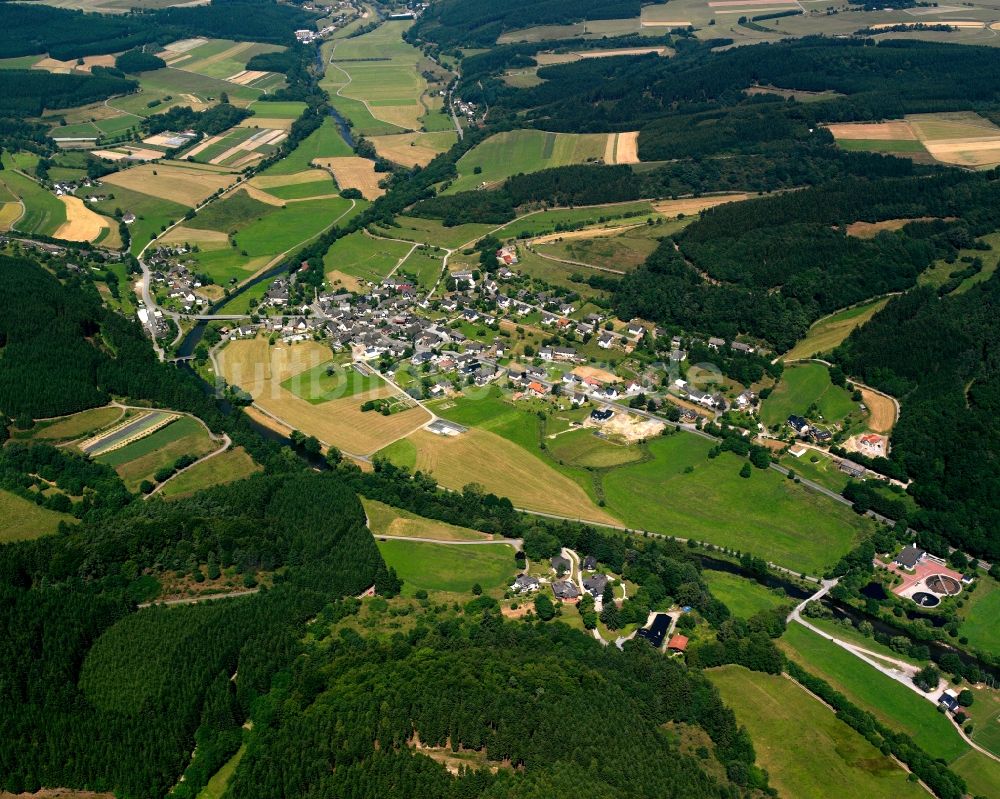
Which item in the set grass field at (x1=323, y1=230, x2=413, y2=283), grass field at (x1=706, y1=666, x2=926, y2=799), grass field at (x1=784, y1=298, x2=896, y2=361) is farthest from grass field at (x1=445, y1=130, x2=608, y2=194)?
grass field at (x1=706, y1=666, x2=926, y2=799)

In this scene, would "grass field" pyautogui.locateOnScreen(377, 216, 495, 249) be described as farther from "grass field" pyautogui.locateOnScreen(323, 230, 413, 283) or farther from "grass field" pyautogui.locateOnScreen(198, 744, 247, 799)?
"grass field" pyautogui.locateOnScreen(198, 744, 247, 799)

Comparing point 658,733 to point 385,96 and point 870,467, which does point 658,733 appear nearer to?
point 870,467

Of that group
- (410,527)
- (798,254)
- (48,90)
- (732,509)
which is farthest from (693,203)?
(48,90)

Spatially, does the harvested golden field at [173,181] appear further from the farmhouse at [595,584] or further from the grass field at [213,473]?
the farmhouse at [595,584]

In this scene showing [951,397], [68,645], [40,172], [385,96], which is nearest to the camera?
[68,645]

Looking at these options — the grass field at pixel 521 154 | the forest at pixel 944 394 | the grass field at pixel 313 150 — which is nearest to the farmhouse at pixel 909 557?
the forest at pixel 944 394

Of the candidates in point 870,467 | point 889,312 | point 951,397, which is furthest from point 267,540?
point 889,312
